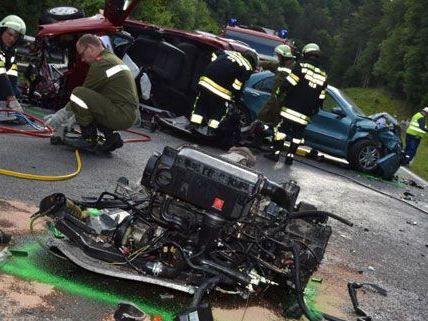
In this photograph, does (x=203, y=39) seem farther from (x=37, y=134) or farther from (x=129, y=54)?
(x=37, y=134)

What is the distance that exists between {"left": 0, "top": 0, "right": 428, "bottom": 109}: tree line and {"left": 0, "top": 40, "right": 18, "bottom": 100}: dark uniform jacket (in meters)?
10.3

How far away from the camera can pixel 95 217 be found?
157 inches

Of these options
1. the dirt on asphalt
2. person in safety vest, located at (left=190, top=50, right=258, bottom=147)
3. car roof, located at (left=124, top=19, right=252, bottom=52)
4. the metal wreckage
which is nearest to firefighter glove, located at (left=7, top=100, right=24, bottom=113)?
person in safety vest, located at (left=190, top=50, right=258, bottom=147)

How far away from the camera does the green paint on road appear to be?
136 inches

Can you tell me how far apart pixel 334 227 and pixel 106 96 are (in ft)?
9.78

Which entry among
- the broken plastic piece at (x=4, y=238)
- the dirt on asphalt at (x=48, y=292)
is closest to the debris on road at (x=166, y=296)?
the dirt on asphalt at (x=48, y=292)

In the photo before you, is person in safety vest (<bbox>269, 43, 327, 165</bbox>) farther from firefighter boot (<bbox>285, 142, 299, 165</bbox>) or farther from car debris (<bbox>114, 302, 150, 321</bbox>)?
car debris (<bbox>114, 302, 150, 321</bbox>)

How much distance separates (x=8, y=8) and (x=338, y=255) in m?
14.2

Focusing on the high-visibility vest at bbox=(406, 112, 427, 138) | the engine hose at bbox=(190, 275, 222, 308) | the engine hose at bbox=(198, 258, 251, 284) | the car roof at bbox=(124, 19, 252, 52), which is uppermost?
the car roof at bbox=(124, 19, 252, 52)

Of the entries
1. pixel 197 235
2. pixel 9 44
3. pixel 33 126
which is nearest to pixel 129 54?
pixel 9 44

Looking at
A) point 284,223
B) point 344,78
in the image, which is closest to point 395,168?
point 284,223

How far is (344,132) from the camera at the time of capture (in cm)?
1115

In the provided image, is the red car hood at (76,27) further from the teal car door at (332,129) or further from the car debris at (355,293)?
the car debris at (355,293)

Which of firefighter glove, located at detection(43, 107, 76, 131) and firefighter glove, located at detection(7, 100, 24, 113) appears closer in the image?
firefighter glove, located at detection(43, 107, 76, 131)
